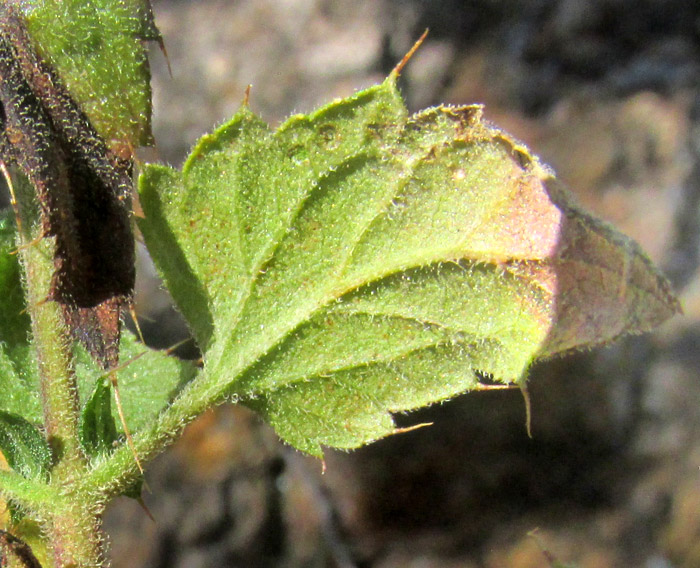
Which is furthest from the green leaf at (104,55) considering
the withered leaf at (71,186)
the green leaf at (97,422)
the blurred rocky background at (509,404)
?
the blurred rocky background at (509,404)

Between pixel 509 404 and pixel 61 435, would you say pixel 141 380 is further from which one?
pixel 509 404

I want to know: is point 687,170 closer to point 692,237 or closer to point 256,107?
point 692,237

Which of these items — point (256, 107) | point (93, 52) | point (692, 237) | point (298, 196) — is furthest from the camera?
point (256, 107)

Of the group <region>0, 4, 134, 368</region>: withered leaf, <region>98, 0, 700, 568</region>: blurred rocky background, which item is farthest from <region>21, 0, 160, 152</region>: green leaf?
<region>98, 0, 700, 568</region>: blurred rocky background

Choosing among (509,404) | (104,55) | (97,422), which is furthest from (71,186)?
(509,404)

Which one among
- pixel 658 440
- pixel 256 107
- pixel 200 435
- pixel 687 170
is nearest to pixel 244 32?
pixel 256 107

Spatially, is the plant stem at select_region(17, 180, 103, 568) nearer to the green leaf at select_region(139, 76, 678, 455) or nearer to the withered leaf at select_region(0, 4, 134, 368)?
the withered leaf at select_region(0, 4, 134, 368)

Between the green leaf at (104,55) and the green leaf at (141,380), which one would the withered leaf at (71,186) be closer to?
the green leaf at (104,55)
